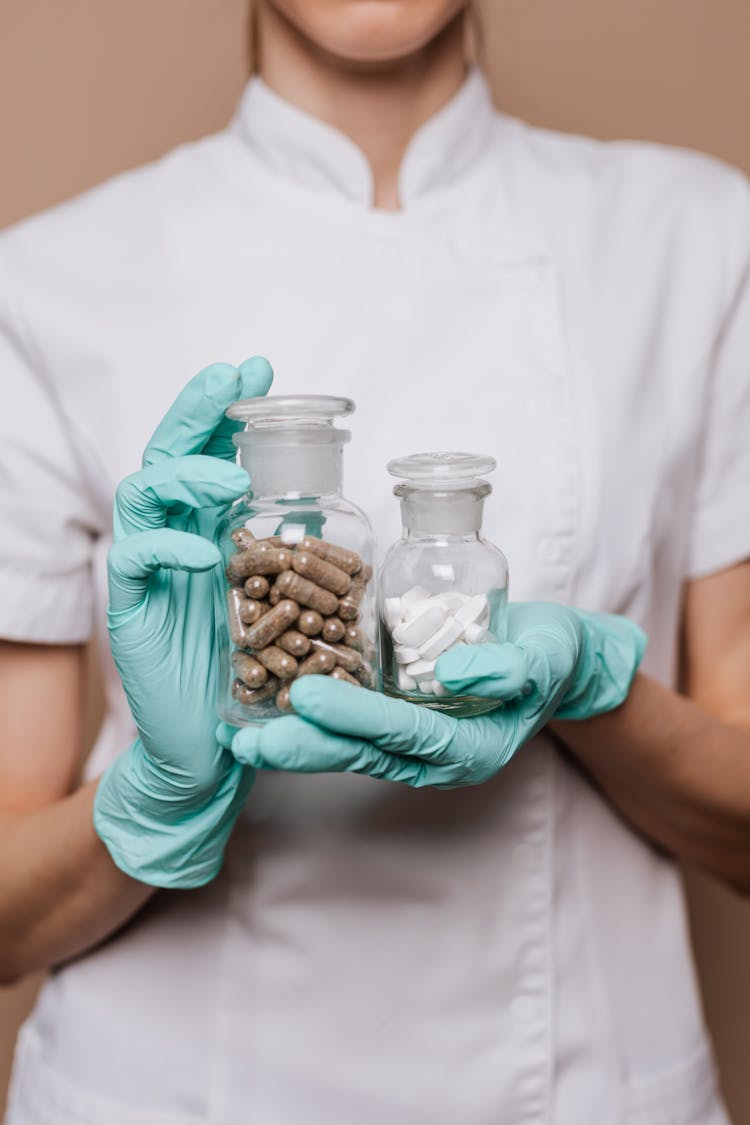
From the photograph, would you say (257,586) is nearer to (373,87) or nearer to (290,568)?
(290,568)

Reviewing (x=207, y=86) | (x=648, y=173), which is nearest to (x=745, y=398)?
(x=648, y=173)

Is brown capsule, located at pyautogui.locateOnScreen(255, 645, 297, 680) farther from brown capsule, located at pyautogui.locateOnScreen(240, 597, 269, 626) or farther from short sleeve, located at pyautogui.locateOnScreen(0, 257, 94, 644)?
short sleeve, located at pyautogui.locateOnScreen(0, 257, 94, 644)

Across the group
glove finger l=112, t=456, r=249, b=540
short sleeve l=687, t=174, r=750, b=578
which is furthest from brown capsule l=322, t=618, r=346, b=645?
short sleeve l=687, t=174, r=750, b=578

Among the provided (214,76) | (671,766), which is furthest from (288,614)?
(214,76)

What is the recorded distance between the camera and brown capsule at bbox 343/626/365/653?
820 mm

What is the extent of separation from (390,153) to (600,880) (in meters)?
0.67

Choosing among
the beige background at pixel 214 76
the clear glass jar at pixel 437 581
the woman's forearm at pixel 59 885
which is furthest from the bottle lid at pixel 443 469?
the beige background at pixel 214 76

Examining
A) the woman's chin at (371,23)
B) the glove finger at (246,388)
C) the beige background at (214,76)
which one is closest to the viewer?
the glove finger at (246,388)

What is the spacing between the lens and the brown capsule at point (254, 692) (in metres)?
0.81

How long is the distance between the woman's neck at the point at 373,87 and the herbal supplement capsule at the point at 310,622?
0.49 meters

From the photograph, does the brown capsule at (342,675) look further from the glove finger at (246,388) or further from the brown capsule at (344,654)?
the glove finger at (246,388)

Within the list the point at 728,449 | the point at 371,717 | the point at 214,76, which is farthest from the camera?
the point at 214,76

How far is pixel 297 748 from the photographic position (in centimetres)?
76

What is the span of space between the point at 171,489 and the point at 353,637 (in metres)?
0.15
